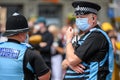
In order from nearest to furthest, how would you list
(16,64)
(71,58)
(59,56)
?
(16,64), (71,58), (59,56)

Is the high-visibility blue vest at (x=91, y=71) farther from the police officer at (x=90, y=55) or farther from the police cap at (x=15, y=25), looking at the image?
the police cap at (x=15, y=25)

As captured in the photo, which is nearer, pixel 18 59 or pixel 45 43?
pixel 18 59

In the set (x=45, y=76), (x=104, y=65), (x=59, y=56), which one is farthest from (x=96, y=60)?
(x=59, y=56)

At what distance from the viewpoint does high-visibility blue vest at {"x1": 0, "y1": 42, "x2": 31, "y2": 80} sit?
5.31 meters

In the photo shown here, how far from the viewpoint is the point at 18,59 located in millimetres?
5312

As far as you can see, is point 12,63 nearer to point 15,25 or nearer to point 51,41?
point 15,25

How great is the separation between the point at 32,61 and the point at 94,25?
0.95 meters

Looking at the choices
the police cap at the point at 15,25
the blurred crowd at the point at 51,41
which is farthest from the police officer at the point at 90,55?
the police cap at the point at 15,25

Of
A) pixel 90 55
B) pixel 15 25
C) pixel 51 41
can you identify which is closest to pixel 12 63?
pixel 15 25

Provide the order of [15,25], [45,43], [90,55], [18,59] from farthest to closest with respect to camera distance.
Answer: [45,43] < [90,55] < [15,25] < [18,59]

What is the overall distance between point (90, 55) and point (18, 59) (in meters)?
0.82

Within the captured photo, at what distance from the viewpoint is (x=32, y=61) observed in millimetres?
5316

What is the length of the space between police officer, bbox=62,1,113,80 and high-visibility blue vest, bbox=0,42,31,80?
2.03ft

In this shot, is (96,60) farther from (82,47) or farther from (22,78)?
(22,78)
